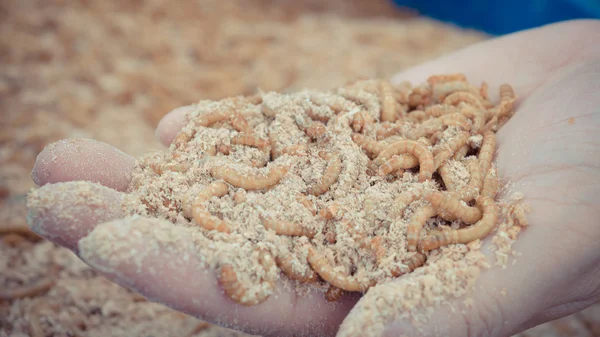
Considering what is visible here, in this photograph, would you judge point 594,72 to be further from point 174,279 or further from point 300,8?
point 300,8

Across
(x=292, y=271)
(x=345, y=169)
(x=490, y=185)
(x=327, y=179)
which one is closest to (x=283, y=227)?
(x=292, y=271)

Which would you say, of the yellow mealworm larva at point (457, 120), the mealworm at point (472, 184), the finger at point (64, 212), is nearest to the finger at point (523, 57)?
the yellow mealworm larva at point (457, 120)

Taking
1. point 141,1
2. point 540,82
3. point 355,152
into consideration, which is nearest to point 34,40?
point 141,1

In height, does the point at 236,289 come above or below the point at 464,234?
below

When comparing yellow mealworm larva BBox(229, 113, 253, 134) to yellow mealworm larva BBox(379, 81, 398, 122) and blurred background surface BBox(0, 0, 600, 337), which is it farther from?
blurred background surface BBox(0, 0, 600, 337)

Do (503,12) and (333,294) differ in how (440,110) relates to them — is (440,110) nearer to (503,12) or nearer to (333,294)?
(333,294)
